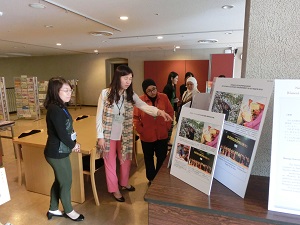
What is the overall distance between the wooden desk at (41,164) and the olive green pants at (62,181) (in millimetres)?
307

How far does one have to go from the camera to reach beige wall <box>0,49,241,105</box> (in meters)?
9.12

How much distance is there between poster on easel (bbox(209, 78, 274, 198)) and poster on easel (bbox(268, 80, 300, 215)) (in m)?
0.05

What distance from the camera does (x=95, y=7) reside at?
323cm

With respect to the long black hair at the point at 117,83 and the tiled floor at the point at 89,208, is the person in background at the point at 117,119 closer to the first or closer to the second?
the long black hair at the point at 117,83

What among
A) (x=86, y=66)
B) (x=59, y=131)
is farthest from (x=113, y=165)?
(x=86, y=66)

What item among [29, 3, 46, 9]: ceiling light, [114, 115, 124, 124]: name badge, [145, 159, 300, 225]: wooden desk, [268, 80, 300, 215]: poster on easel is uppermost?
[29, 3, 46, 9]: ceiling light

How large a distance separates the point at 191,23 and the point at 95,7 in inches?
80.4

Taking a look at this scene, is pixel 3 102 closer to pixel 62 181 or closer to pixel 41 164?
pixel 41 164

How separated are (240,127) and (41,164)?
252 centimetres

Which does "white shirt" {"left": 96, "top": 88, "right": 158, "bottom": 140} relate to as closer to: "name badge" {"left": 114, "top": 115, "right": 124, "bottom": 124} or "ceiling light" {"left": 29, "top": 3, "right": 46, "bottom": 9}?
"name badge" {"left": 114, "top": 115, "right": 124, "bottom": 124}

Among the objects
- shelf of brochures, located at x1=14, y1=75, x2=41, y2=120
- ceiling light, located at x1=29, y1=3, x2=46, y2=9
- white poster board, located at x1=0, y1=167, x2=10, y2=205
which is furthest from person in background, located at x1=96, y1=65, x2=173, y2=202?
shelf of brochures, located at x1=14, y1=75, x2=41, y2=120

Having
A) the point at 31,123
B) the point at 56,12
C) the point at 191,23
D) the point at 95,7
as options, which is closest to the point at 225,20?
the point at 191,23

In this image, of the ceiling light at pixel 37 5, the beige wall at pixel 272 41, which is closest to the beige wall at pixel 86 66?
the ceiling light at pixel 37 5

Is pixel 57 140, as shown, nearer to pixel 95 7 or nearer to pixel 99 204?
pixel 99 204
